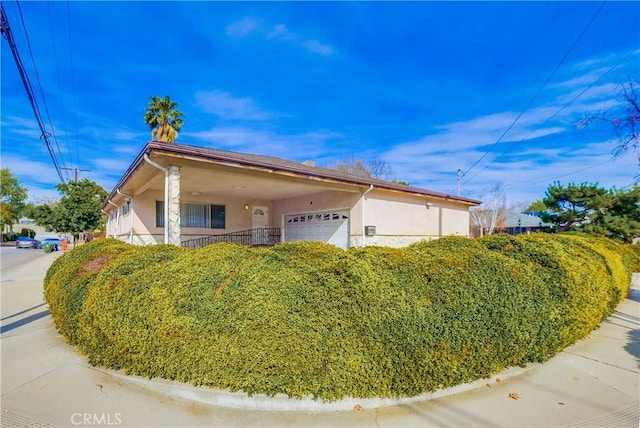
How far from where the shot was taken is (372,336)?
3.04 m

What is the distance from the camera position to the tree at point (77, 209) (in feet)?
83.8

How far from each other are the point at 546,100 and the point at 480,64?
355 centimetres

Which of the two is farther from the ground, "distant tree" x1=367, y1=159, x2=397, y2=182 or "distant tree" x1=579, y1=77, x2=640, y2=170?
"distant tree" x1=367, y1=159, x2=397, y2=182

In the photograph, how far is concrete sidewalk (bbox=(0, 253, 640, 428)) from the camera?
269 cm

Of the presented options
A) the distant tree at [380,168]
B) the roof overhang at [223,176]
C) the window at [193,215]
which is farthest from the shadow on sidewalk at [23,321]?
the distant tree at [380,168]

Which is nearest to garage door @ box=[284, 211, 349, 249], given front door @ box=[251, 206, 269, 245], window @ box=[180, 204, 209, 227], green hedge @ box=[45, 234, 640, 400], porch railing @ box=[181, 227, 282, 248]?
porch railing @ box=[181, 227, 282, 248]

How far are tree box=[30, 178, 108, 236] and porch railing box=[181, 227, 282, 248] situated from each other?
66.8 feet

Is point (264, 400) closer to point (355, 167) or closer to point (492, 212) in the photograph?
point (355, 167)

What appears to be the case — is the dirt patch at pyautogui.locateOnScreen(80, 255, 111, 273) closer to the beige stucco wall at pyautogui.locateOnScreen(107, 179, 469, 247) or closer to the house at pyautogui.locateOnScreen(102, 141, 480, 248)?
the house at pyautogui.locateOnScreen(102, 141, 480, 248)

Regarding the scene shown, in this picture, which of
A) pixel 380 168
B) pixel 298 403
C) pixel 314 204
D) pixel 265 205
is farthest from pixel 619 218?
pixel 380 168

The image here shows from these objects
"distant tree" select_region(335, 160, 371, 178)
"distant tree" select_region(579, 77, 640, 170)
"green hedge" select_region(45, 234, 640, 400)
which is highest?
"distant tree" select_region(335, 160, 371, 178)

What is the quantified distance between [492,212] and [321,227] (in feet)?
82.0

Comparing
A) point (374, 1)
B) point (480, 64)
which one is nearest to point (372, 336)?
point (374, 1)

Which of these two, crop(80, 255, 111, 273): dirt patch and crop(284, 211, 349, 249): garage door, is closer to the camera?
crop(80, 255, 111, 273): dirt patch
